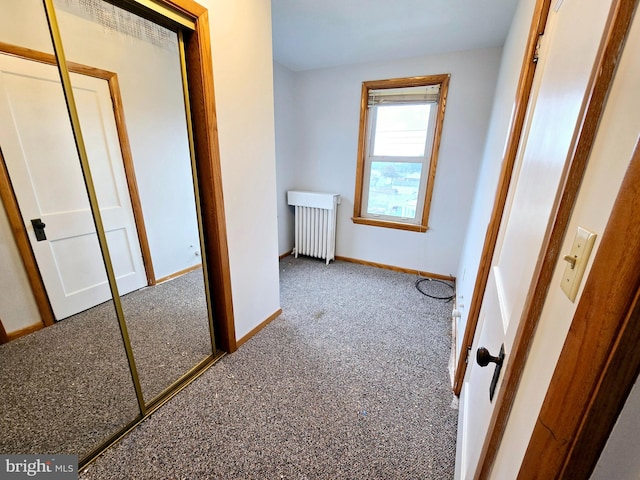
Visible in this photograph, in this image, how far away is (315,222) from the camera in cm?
335

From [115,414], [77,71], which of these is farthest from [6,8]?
[115,414]

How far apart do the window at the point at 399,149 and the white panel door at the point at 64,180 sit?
7.88 feet

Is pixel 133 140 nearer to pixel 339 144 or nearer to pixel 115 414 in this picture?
pixel 115 414

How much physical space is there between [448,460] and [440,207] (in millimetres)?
2322

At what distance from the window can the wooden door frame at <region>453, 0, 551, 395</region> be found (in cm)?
165

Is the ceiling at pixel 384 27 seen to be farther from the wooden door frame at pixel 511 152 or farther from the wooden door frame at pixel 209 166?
the wooden door frame at pixel 511 152

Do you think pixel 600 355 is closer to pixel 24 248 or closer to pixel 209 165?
pixel 209 165

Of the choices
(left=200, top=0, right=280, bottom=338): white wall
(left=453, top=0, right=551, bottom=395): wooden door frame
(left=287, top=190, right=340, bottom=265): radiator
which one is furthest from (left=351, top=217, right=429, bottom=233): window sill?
(left=453, top=0, right=551, bottom=395): wooden door frame

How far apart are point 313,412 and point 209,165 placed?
1.52 meters

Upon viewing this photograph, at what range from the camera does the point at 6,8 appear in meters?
1.19

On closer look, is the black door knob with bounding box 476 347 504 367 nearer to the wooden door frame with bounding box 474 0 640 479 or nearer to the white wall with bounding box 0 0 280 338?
the wooden door frame with bounding box 474 0 640 479

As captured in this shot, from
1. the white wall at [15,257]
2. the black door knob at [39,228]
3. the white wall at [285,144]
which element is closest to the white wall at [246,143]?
the white wall at [15,257]

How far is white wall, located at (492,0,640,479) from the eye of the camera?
0.32 m

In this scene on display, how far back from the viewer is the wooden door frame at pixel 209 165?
126 cm
